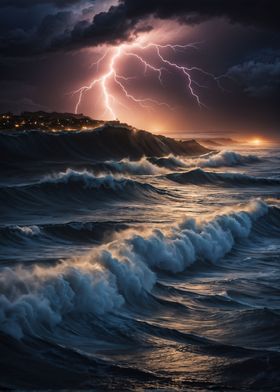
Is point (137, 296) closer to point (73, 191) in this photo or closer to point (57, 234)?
point (57, 234)

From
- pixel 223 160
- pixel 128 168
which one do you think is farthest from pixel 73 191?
pixel 223 160

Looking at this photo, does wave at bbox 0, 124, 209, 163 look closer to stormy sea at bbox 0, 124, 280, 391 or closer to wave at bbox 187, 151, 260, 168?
wave at bbox 187, 151, 260, 168

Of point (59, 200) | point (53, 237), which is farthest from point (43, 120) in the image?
point (53, 237)

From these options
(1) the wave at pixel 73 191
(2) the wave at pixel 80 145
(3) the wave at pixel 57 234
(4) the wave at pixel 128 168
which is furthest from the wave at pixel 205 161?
(3) the wave at pixel 57 234

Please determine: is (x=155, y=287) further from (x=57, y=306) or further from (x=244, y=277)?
(x=57, y=306)

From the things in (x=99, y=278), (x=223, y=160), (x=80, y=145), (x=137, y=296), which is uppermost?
(x=80, y=145)
